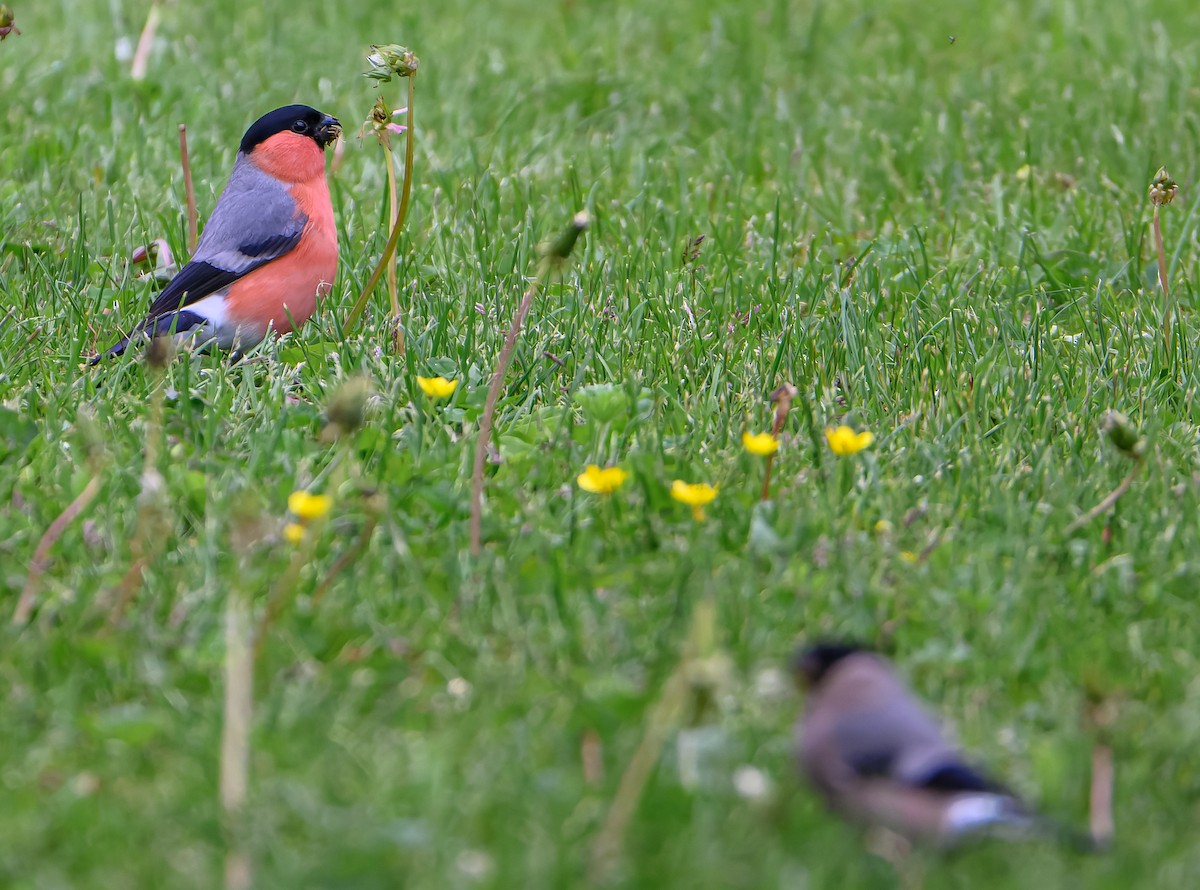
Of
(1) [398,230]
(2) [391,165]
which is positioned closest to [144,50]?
(2) [391,165]

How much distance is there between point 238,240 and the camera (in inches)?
182

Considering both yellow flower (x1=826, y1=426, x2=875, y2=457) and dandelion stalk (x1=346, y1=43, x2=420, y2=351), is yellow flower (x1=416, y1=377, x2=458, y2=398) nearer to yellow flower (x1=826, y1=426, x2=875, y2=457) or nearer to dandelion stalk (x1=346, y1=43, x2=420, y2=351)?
dandelion stalk (x1=346, y1=43, x2=420, y2=351)

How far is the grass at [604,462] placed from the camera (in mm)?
2365

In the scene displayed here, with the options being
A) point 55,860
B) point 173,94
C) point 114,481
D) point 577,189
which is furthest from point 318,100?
point 55,860

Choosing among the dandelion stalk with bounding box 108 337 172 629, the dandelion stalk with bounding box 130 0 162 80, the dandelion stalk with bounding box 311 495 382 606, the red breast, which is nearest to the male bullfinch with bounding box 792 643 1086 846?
the dandelion stalk with bounding box 311 495 382 606

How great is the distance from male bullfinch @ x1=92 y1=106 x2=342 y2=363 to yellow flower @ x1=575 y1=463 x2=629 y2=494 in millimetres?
1376

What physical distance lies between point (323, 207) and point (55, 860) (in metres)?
2.93

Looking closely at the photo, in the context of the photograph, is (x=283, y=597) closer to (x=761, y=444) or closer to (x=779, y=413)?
(x=761, y=444)

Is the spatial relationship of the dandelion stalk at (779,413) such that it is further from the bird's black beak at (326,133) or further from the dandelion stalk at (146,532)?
the bird's black beak at (326,133)

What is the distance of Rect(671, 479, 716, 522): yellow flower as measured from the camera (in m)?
3.19

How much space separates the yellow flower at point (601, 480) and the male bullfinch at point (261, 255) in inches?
54.2

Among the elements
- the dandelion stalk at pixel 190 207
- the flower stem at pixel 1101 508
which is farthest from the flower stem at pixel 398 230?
the flower stem at pixel 1101 508

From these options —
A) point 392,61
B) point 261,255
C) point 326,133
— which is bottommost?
point 261,255

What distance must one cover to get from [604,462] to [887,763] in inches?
59.0
